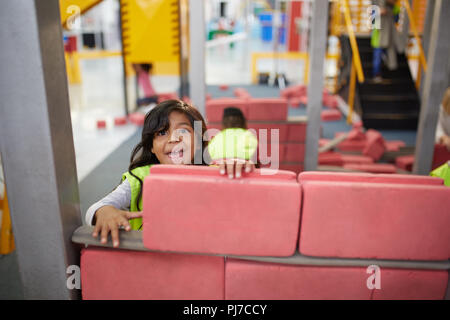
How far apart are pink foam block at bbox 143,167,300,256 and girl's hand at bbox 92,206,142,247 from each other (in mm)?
99

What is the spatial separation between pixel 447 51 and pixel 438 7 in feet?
1.24

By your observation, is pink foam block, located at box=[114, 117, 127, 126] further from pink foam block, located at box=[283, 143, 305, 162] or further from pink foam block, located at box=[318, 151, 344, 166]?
pink foam block, located at box=[318, 151, 344, 166]

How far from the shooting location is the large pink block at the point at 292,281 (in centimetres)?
130

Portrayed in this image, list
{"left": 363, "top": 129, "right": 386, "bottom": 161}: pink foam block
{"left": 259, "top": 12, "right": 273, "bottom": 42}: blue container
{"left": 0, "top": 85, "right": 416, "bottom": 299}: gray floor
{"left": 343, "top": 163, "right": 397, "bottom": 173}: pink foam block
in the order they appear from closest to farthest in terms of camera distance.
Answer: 1. {"left": 0, "top": 85, "right": 416, "bottom": 299}: gray floor
2. {"left": 343, "top": 163, "right": 397, "bottom": 173}: pink foam block
3. {"left": 363, "top": 129, "right": 386, "bottom": 161}: pink foam block
4. {"left": 259, "top": 12, "right": 273, "bottom": 42}: blue container

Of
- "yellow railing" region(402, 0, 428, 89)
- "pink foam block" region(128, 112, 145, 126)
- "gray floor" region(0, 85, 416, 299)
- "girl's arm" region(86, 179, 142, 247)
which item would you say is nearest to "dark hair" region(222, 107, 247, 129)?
"gray floor" region(0, 85, 416, 299)

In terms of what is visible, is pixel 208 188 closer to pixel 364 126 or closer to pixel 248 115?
pixel 248 115

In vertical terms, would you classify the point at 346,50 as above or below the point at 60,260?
above

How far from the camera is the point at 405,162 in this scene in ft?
14.8

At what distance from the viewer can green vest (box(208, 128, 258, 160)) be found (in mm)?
2418

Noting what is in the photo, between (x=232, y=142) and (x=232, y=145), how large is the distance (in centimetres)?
6

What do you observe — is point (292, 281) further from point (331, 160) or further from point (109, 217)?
point (331, 160)
